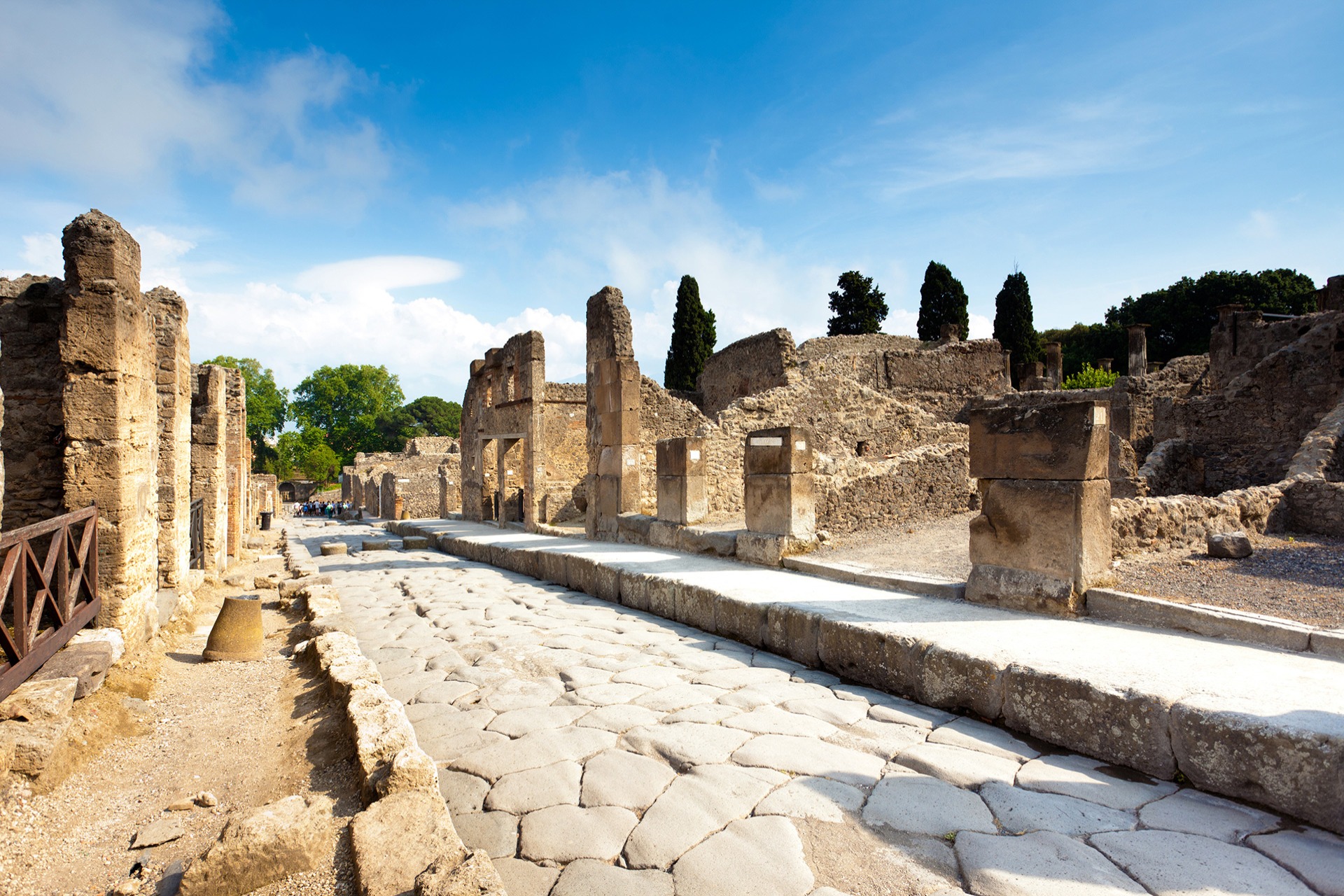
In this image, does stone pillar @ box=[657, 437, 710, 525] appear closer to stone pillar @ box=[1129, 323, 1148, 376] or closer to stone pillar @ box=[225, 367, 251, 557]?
stone pillar @ box=[225, 367, 251, 557]

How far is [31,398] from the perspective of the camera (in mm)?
4816

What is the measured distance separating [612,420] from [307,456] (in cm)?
5469

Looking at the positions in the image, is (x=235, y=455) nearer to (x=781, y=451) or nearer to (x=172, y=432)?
(x=172, y=432)

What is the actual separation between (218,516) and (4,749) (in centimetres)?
809

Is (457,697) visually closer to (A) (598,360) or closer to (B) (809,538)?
(B) (809,538)

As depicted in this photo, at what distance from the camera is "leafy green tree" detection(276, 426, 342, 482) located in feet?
185

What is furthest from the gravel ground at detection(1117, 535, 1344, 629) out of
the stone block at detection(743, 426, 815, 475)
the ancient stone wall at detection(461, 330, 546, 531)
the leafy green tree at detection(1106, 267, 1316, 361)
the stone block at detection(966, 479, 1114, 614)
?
the leafy green tree at detection(1106, 267, 1316, 361)

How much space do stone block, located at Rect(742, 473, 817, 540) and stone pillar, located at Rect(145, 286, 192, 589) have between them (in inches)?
234

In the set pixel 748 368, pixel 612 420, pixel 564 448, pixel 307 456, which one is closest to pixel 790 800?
pixel 612 420

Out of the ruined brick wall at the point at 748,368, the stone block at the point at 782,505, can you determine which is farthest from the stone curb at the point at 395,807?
the ruined brick wall at the point at 748,368

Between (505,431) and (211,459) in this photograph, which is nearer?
(211,459)

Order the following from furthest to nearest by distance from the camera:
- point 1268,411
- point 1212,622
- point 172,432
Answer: point 1268,411, point 172,432, point 1212,622

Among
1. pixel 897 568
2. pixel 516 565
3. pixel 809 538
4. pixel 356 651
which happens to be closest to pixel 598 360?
pixel 516 565

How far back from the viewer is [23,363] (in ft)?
16.0
